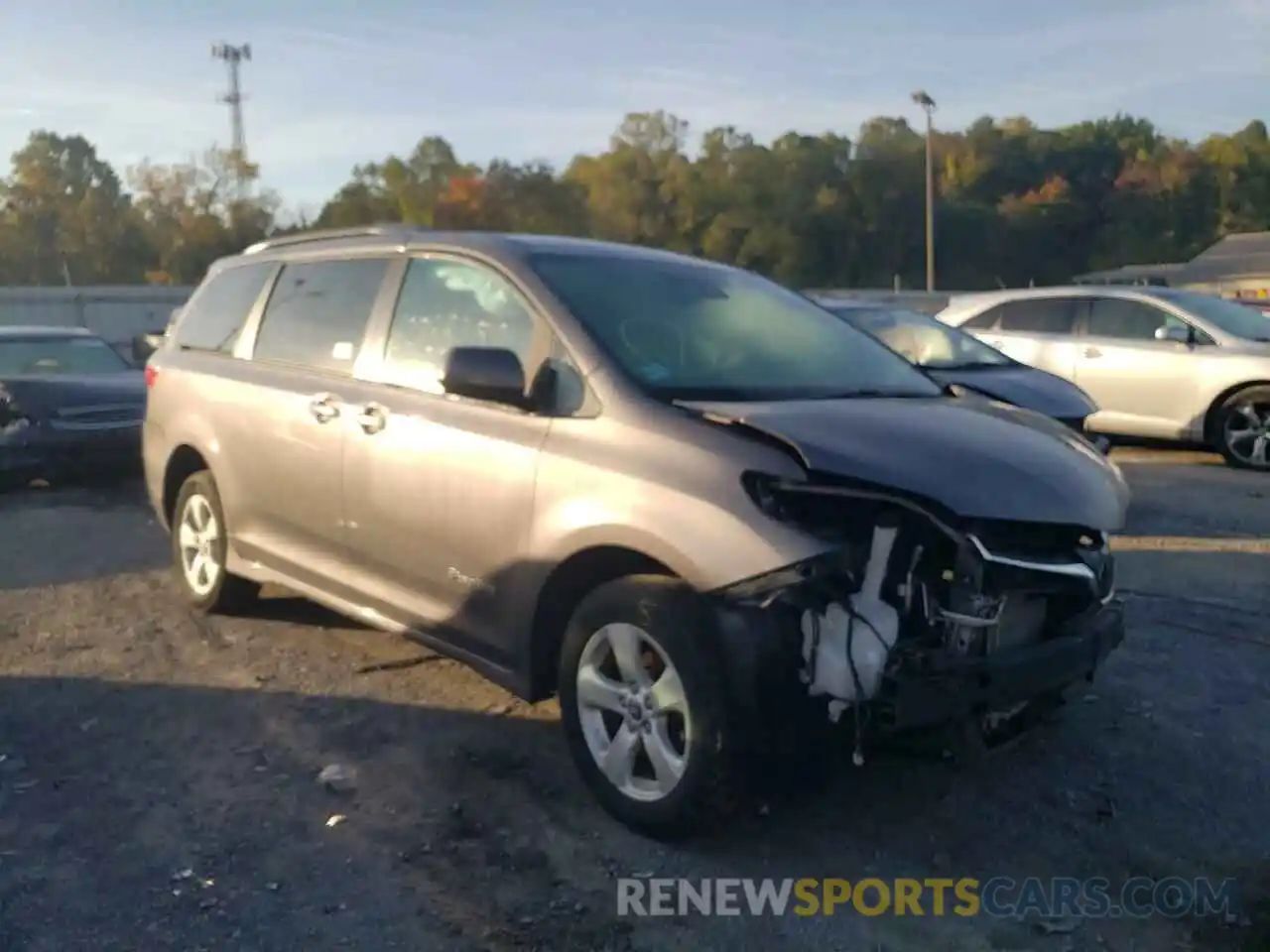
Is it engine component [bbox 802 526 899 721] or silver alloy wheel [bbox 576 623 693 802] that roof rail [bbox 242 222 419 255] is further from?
engine component [bbox 802 526 899 721]

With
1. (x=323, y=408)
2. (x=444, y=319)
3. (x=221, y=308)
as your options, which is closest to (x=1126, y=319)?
(x=221, y=308)

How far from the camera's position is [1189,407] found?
1092cm

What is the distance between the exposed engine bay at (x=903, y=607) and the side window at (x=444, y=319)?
127cm

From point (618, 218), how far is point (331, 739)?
53.9m

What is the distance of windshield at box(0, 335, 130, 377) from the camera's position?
11.0m

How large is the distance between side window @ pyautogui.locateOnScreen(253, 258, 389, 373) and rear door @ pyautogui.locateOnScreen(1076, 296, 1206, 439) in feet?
25.2

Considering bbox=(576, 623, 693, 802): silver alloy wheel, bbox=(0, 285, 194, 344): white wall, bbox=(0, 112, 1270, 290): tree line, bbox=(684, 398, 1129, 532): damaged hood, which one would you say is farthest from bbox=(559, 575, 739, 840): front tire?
bbox=(0, 112, 1270, 290): tree line

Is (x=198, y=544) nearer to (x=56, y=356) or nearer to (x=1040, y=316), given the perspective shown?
(x=56, y=356)

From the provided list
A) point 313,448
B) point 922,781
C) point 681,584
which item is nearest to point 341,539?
point 313,448

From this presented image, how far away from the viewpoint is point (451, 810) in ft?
12.9

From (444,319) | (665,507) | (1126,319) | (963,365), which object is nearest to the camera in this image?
(665,507)

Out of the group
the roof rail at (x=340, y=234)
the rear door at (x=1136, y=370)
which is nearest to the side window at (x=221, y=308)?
the roof rail at (x=340, y=234)

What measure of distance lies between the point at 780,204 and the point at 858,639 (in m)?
57.4

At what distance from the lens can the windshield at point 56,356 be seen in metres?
11.0
